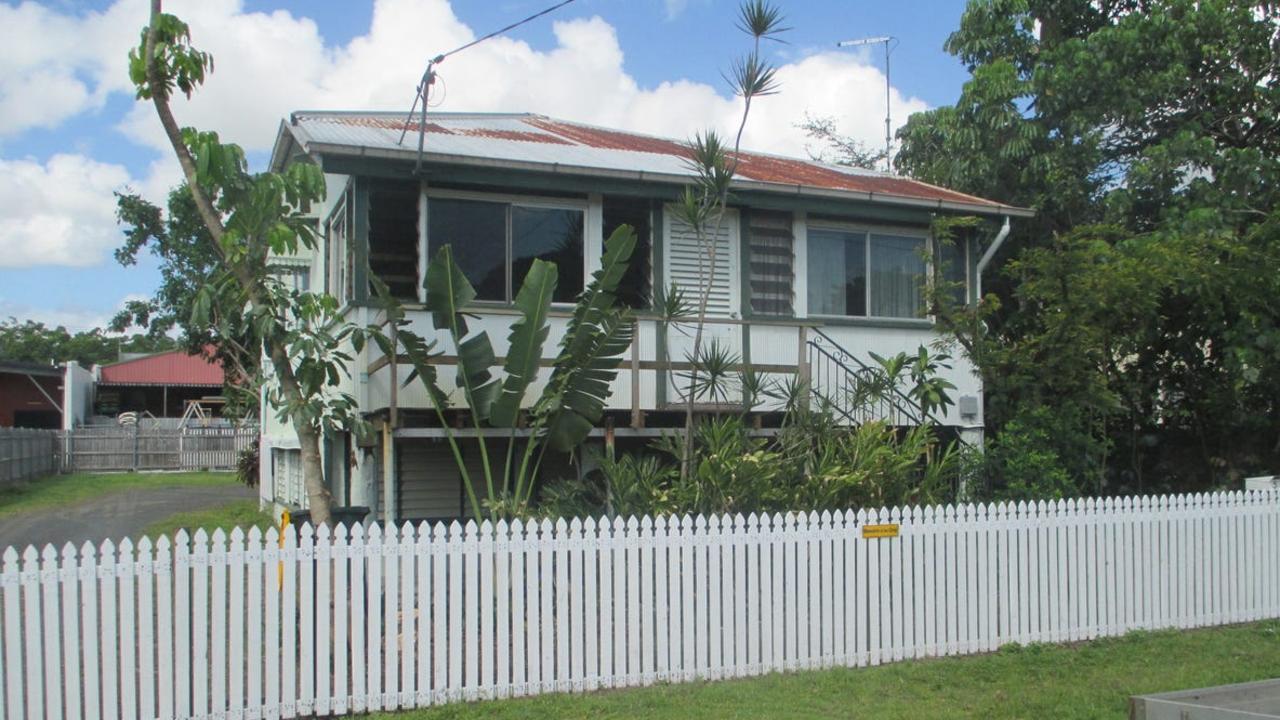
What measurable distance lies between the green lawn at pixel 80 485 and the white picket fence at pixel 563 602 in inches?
703

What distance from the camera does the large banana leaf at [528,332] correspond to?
33.8 feet

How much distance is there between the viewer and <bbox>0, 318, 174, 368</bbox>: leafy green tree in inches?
3211

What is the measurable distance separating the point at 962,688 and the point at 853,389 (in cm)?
527

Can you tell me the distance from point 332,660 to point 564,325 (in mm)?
5328

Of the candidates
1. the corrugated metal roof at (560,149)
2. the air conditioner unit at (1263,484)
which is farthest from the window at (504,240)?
the air conditioner unit at (1263,484)

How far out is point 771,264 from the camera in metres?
14.2

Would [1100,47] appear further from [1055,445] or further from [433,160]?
[433,160]

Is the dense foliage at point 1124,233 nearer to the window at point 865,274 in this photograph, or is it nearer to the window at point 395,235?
the window at point 865,274

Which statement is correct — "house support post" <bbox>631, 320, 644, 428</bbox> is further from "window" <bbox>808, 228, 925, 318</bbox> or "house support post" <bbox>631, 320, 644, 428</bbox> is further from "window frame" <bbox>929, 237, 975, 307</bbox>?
"window frame" <bbox>929, 237, 975, 307</bbox>

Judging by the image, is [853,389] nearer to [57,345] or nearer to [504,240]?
[504,240]

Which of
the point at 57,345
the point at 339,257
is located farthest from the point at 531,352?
the point at 57,345

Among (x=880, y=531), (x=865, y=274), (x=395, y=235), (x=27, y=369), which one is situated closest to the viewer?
(x=880, y=531)

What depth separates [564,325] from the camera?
12406 mm

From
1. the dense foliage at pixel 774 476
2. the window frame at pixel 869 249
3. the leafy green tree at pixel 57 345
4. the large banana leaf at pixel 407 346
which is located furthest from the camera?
the leafy green tree at pixel 57 345
